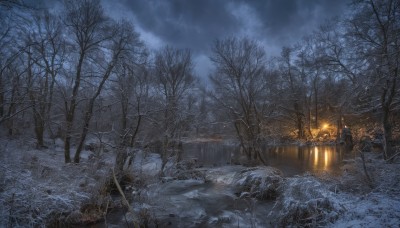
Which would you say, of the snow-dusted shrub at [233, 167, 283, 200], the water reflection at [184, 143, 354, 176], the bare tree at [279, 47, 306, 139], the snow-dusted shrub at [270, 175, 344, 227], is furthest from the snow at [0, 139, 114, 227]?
the bare tree at [279, 47, 306, 139]

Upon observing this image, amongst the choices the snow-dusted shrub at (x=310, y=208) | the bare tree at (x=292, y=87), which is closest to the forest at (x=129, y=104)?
the snow-dusted shrub at (x=310, y=208)

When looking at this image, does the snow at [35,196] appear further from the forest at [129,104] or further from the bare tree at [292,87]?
the bare tree at [292,87]

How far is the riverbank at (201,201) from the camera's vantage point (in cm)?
651

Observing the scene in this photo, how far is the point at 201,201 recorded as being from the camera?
10.7 metres

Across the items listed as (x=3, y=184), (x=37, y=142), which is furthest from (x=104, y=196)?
(x=37, y=142)

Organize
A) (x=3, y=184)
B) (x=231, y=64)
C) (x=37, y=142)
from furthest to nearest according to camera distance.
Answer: (x=37, y=142), (x=231, y=64), (x=3, y=184)

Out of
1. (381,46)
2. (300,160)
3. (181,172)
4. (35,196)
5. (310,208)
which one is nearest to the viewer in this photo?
(310,208)

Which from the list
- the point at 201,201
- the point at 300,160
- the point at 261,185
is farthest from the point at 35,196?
the point at 300,160

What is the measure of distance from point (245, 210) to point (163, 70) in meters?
23.6

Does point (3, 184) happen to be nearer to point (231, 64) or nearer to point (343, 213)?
point (343, 213)

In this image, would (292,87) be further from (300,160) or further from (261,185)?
(261,185)

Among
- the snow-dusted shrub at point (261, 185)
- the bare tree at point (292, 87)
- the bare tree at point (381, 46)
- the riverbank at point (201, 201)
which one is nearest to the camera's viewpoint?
the riverbank at point (201, 201)

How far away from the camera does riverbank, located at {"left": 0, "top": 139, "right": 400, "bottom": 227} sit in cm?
651

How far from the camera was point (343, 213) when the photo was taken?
6492 millimetres
